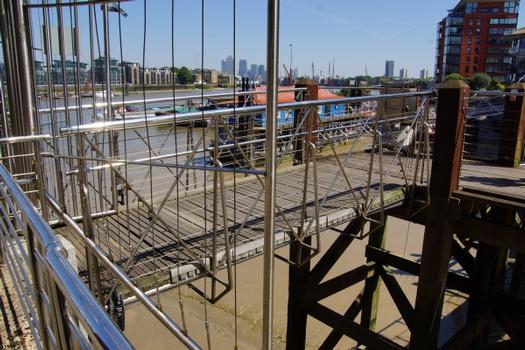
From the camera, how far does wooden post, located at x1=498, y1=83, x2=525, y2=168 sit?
538cm

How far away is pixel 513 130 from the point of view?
5496 millimetres

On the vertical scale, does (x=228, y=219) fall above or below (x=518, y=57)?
below

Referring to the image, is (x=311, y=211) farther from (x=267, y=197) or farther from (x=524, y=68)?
(x=524, y=68)

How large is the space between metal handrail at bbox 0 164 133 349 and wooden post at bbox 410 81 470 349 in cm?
324

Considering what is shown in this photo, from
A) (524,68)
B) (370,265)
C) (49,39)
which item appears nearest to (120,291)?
(49,39)

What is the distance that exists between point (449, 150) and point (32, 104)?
3.37 m

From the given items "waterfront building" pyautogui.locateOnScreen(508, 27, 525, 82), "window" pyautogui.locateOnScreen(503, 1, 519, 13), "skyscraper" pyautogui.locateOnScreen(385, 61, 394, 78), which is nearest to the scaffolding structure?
"waterfront building" pyautogui.locateOnScreen(508, 27, 525, 82)

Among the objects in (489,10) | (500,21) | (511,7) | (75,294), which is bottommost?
(75,294)

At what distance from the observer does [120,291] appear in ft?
7.87

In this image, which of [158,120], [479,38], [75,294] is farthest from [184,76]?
[479,38]

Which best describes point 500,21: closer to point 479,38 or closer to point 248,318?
point 479,38

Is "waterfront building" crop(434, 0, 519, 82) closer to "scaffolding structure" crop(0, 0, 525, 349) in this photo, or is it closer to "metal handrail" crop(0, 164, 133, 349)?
"scaffolding structure" crop(0, 0, 525, 349)

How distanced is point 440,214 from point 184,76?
8.15ft

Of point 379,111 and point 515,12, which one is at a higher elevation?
point 515,12
